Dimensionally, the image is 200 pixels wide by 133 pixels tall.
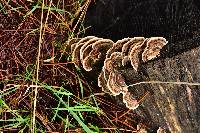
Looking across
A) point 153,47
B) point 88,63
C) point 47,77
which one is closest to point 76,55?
point 88,63

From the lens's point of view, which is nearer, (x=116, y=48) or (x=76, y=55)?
(x=116, y=48)

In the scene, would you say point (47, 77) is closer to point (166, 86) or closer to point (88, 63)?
point (88, 63)

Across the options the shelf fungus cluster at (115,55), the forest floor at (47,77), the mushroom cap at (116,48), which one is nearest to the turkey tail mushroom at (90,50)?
the shelf fungus cluster at (115,55)

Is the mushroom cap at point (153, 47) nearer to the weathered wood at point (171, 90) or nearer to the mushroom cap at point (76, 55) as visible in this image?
the weathered wood at point (171, 90)

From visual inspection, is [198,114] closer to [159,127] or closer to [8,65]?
[159,127]

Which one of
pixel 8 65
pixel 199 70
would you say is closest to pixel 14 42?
pixel 8 65

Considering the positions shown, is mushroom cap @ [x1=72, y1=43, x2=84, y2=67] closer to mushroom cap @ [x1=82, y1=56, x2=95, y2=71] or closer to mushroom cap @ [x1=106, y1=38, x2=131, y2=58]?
mushroom cap @ [x1=82, y1=56, x2=95, y2=71]

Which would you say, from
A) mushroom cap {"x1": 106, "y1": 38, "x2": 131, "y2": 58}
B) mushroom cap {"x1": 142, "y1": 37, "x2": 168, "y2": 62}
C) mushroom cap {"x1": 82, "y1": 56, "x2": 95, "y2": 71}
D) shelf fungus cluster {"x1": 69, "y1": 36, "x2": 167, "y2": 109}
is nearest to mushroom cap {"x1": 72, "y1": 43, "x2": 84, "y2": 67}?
shelf fungus cluster {"x1": 69, "y1": 36, "x2": 167, "y2": 109}
